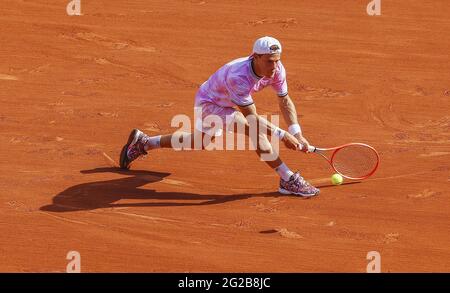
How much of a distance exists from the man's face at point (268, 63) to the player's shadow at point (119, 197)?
1.22 meters

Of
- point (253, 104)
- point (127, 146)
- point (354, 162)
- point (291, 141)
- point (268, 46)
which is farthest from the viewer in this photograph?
point (127, 146)

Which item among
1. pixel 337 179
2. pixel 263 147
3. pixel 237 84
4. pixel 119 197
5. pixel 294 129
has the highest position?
pixel 237 84

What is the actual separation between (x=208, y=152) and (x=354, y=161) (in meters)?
1.69

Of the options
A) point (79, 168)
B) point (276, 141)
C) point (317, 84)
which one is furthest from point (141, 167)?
point (317, 84)

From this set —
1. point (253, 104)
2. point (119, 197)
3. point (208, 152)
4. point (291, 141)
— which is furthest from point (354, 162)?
point (119, 197)

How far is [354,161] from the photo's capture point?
9781mm

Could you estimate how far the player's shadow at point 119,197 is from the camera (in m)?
9.37

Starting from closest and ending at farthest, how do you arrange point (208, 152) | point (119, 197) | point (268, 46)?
point (268, 46) < point (119, 197) < point (208, 152)

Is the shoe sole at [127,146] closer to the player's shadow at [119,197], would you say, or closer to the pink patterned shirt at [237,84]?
the player's shadow at [119,197]

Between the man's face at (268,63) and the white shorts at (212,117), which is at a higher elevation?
the man's face at (268,63)

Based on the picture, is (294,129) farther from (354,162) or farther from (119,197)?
(119,197)

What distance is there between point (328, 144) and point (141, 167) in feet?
6.77

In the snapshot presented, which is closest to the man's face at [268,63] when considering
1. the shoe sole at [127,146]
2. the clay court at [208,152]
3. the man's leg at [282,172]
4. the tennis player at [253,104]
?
the tennis player at [253,104]

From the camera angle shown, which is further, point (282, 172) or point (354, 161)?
point (354, 161)
